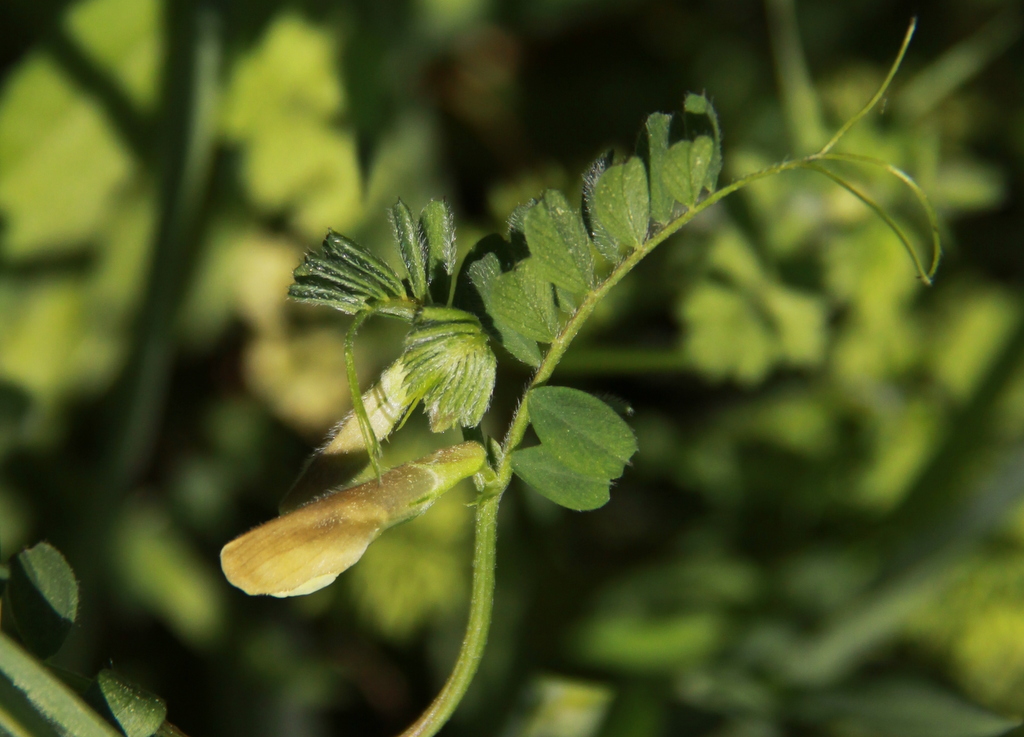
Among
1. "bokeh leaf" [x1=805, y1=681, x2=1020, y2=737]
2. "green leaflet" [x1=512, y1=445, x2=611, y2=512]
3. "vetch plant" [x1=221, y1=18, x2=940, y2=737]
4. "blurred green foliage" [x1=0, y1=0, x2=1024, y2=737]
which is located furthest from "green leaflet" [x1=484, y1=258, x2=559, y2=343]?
"bokeh leaf" [x1=805, y1=681, x2=1020, y2=737]

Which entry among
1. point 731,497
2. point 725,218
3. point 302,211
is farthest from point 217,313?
point 731,497

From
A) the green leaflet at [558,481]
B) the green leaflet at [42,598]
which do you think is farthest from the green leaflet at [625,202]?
the green leaflet at [42,598]

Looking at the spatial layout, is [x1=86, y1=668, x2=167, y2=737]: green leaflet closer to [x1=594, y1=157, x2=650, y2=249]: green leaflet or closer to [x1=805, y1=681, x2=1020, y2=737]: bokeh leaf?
[x1=594, y1=157, x2=650, y2=249]: green leaflet

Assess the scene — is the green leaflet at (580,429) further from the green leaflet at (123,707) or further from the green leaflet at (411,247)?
the green leaflet at (123,707)

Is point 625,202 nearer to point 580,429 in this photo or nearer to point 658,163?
point 658,163

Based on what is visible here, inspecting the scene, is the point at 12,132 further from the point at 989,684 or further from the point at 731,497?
the point at 989,684

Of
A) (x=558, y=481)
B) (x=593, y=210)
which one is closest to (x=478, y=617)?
(x=558, y=481)
